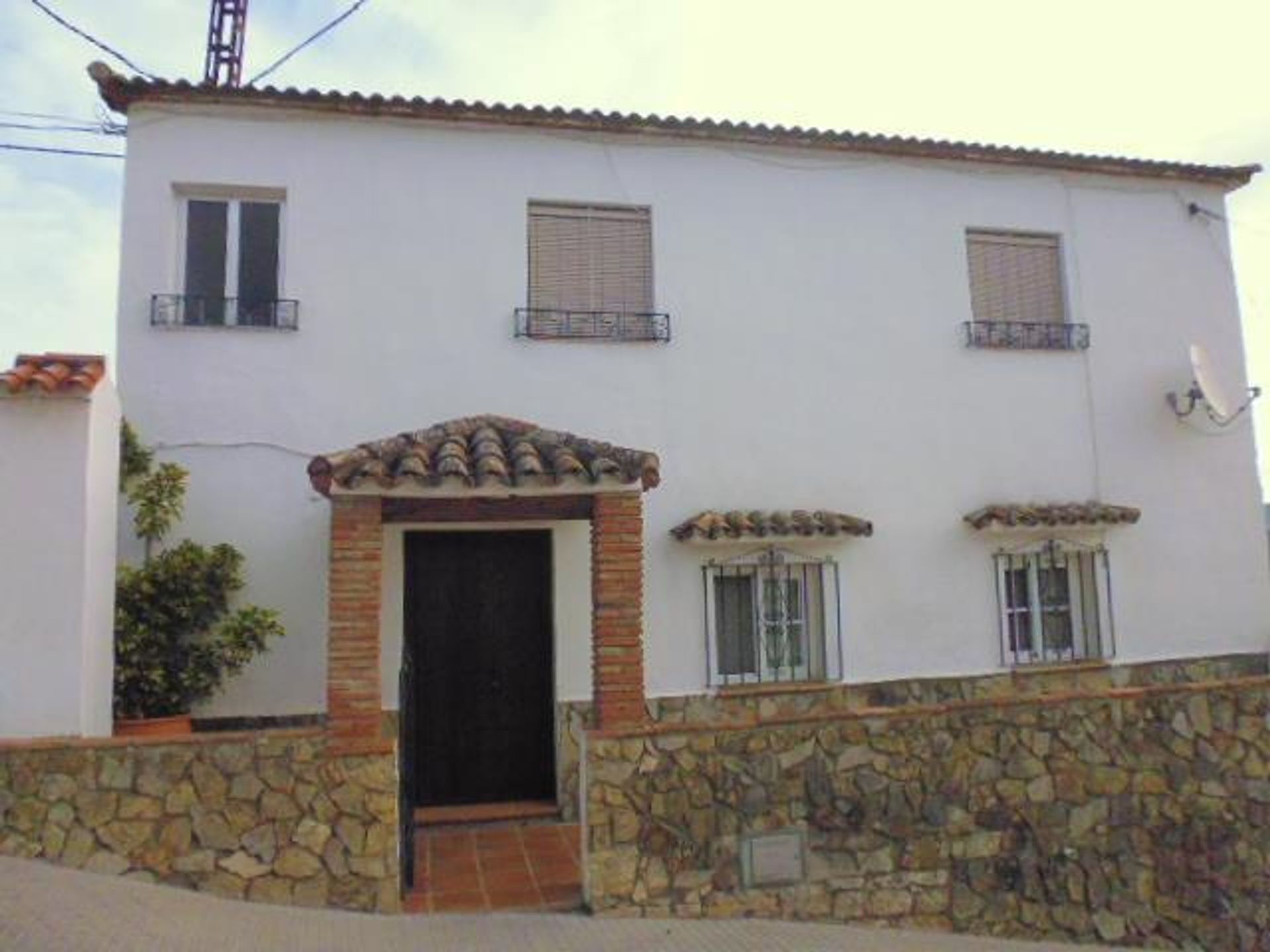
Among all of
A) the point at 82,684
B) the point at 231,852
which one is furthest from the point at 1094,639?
the point at 82,684

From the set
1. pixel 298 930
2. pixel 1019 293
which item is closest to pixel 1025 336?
pixel 1019 293

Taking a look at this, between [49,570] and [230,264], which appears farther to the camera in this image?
[230,264]

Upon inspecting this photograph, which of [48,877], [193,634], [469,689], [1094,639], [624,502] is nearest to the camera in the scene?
[48,877]

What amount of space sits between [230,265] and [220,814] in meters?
4.96

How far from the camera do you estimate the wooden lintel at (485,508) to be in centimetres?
689

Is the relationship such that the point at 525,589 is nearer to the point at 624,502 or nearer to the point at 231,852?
the point at 624,502

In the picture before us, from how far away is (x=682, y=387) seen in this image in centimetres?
901

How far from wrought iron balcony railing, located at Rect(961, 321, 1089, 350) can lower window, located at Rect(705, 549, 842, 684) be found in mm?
3129

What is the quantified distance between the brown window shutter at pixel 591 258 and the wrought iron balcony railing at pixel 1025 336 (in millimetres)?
3661

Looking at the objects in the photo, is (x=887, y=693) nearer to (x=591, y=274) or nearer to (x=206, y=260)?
(x=591, y=274)

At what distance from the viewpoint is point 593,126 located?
8.95 metres

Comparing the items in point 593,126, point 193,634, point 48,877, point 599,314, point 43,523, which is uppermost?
point 593,126

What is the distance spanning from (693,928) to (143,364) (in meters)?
6.53

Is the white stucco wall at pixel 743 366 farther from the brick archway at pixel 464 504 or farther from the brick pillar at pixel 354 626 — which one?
the brick pillar at pixel 354 626
